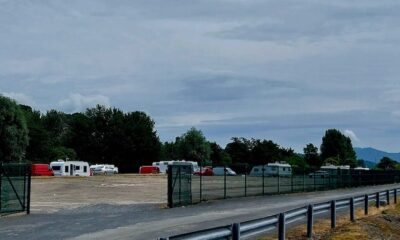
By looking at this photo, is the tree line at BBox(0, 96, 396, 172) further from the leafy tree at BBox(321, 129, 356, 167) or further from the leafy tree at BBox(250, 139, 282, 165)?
the leafy tree at BBox(321, 129, 356, 167)

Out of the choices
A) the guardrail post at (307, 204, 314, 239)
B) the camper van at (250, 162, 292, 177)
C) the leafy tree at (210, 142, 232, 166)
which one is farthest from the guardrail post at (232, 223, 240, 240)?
the leafy tree at (210, 142, 232, 166)

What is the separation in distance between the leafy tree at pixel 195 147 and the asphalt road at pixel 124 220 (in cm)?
11746

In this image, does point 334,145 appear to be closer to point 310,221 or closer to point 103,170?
point 103,170

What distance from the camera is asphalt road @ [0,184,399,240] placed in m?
19.5

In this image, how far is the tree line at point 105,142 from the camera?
104312 millimetres

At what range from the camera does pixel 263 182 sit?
138 feet

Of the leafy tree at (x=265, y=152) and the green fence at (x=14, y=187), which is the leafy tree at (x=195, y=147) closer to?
the leafy tree at (x=265, y=152)

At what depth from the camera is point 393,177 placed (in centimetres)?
8050

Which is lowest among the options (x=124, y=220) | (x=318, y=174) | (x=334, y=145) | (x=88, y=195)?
(x=124, y=220)

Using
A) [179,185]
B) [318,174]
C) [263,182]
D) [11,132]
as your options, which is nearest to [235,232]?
[179,185]

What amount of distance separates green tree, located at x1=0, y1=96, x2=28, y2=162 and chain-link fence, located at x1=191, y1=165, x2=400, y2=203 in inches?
1999

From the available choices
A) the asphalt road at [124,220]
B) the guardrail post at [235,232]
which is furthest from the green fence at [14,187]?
the guardrail post at [235,232]

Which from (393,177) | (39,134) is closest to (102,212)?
(393,177)

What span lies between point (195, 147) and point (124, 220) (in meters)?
128
